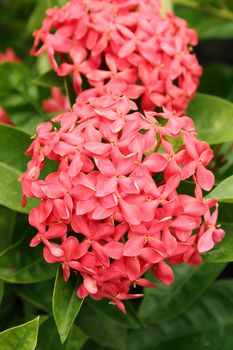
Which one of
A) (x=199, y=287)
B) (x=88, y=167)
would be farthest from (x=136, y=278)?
(x=199, y=287)

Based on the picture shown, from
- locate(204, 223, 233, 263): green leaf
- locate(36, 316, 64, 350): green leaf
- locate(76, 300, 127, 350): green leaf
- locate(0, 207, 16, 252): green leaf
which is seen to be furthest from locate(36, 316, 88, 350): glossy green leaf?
locate(204, 223, 233, 263): green leaf

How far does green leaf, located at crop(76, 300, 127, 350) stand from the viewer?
1438 mm

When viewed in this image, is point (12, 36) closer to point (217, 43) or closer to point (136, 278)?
point (217, 43)

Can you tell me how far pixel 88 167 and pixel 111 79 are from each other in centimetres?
28

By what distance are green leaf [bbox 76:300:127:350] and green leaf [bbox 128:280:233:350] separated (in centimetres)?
8

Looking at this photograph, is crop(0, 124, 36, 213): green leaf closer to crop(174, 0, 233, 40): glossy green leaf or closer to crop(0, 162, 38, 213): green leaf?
crop(0, 162, 38, 213): green leaf

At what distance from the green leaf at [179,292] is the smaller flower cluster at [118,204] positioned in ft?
0.89

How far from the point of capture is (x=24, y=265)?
132 cm

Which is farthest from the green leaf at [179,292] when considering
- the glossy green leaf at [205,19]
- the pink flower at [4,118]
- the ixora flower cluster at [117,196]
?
the glossy green leaf at [205,19]

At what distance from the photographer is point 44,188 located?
1132 millimetres

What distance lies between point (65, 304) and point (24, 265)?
0.66 ft

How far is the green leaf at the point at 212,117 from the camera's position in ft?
4.56

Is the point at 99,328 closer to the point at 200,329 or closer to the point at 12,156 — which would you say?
the point at 200,329

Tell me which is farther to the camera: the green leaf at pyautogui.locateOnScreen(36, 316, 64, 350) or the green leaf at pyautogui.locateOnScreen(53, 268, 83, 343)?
the green leaf at pyautogui.locateOnScreen(36, 316, 64, 350)
